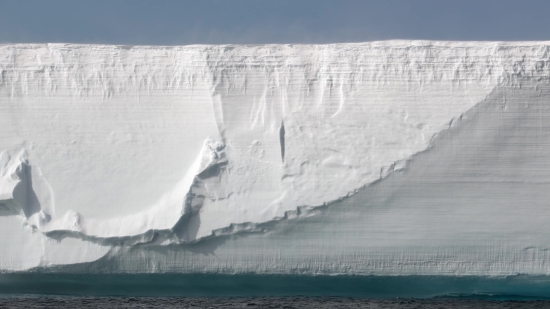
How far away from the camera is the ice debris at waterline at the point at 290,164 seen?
3211 mm

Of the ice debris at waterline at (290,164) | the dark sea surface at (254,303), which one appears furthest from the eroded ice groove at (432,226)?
the dark sea surface at (254,303)

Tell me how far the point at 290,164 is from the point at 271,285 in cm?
69

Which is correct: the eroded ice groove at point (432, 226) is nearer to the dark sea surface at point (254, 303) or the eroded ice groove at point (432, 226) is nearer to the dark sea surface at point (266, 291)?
the dark sea surface at point (266, 291)

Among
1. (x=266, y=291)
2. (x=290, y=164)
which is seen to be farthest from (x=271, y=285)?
(x=290, y=164)

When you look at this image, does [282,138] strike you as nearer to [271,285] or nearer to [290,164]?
[290,164]

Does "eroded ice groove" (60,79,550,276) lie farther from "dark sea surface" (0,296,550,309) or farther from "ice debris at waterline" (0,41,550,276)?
"dark sea surface" (0,296,550,309)

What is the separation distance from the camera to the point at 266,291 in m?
3.39

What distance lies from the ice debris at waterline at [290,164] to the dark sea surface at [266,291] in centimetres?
8

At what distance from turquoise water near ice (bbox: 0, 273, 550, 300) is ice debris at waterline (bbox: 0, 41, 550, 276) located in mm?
66

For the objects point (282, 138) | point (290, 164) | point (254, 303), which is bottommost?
point (254, 303)

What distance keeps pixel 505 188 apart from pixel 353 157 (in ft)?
2.74

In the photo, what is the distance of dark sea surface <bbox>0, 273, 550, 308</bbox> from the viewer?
10.7ft

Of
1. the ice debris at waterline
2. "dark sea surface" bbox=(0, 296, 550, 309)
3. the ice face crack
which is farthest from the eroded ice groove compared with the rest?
the ice face crack

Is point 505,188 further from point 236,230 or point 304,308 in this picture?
point 236,230
